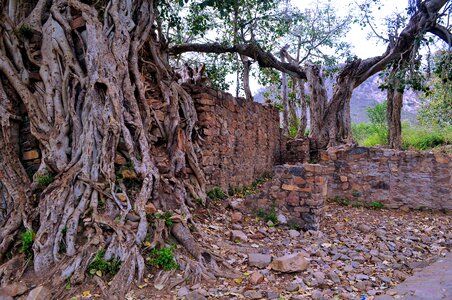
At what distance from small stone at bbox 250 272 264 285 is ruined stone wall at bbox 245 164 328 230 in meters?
1.67

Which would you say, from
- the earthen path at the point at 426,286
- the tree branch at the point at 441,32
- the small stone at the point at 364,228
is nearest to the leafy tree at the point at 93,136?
the earthen path at the point at 426,286

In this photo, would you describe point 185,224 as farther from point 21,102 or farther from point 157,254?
point 21,102

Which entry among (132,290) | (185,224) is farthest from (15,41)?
(132,290)

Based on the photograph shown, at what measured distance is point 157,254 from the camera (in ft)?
10.4

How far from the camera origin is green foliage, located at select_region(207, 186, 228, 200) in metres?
5.15

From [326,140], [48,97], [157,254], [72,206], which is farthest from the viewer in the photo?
[326,140]

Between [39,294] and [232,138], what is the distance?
12.9 feet

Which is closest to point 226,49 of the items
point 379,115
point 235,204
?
point 235,204

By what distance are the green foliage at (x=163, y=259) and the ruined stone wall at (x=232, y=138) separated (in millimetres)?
2189

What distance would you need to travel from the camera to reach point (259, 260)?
3.45 m

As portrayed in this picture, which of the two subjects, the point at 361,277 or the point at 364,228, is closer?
the point at 361,277

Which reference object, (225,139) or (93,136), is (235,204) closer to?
(225,139)

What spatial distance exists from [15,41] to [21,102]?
30.2 inches

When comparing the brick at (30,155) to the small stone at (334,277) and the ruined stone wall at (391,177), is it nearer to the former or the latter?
the small stone at (334,277)
